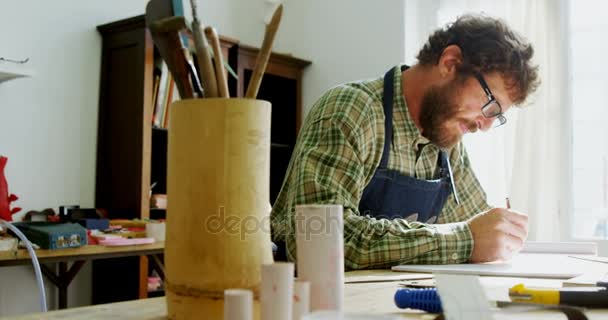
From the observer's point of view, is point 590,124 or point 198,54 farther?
point 590,124

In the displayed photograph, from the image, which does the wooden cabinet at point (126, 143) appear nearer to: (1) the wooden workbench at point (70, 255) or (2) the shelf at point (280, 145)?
(1) the wooden workbench at point (70, 255)

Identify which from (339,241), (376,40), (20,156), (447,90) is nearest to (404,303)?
(339,241)

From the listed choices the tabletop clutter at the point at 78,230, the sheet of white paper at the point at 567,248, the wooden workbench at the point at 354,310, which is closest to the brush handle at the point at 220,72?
the wooden workbench at the point at 354,310

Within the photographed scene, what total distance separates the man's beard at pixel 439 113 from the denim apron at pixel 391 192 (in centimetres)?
10

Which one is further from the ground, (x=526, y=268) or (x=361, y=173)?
(x=361, y=173)

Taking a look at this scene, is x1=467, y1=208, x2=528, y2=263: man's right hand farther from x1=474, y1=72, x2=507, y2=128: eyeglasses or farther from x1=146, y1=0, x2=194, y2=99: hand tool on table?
x1=146, y1=0, x2=194, y2=99: hand tool on table

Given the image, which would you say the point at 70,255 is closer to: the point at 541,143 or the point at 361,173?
the point at 361,173

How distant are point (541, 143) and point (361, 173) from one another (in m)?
1.81

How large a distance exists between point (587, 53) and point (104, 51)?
2.29 m

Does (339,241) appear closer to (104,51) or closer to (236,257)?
(236,257)

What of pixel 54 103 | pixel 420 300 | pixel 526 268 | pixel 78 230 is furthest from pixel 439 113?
pixel 54 103

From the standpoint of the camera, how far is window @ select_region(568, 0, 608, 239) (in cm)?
284

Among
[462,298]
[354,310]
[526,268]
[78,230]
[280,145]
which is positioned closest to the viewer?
[462,298]

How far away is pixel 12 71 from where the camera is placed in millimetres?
2342
